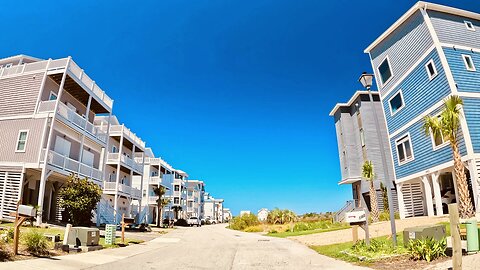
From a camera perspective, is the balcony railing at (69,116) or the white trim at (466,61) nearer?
the white trim at (466,61)

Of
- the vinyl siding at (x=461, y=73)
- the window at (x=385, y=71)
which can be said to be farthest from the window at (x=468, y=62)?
the window at (x=385, y=71)

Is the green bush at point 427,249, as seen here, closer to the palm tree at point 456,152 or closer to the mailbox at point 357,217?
the mailbox at point 357,217

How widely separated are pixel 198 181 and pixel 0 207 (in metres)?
89.0

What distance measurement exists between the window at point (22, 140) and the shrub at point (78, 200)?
11.8 ft

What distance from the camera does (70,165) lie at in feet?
76.5

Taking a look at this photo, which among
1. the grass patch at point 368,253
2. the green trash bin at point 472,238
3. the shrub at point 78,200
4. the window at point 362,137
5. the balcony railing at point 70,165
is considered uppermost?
the window at point 362,137

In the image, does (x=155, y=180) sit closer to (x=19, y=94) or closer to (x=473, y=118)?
(x=19, y=94)

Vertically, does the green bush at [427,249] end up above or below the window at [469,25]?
below

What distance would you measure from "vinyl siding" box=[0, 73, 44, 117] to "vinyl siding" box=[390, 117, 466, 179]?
82.4ft

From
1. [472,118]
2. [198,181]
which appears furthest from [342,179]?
[198,181]

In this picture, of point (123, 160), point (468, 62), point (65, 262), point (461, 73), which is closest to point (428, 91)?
point (461, 73)

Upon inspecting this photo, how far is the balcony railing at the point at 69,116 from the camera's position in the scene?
70.5 feet

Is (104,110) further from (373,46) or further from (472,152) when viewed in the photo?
(472,152)

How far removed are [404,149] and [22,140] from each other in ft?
84.6
